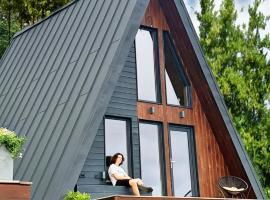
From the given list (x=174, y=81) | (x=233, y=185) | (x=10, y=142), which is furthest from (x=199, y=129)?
(x=10, y=142)

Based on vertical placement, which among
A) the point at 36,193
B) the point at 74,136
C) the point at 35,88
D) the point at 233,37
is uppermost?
the point at 233,37

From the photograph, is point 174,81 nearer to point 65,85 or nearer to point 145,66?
point 145,66

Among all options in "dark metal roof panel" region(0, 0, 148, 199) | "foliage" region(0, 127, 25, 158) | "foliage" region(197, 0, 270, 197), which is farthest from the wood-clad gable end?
"foliage" region(197, 0, 270, 197)

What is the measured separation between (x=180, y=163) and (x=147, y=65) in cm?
241

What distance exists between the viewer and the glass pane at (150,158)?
13539mm

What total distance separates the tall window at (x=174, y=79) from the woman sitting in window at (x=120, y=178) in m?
2.78

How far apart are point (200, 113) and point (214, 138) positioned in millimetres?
705

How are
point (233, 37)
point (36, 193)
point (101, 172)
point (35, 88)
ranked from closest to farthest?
point (36, 193) < point (101, 172) < point (35, 88) < point (233, 37)

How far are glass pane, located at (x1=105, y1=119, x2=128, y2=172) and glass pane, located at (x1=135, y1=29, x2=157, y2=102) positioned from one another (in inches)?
41.6

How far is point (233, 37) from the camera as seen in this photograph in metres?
23.0

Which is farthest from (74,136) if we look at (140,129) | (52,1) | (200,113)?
(52,1)

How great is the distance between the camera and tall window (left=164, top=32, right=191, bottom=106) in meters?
14.9

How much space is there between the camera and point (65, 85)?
43.4ft

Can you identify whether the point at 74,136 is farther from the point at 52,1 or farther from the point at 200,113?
the point at 52,1
